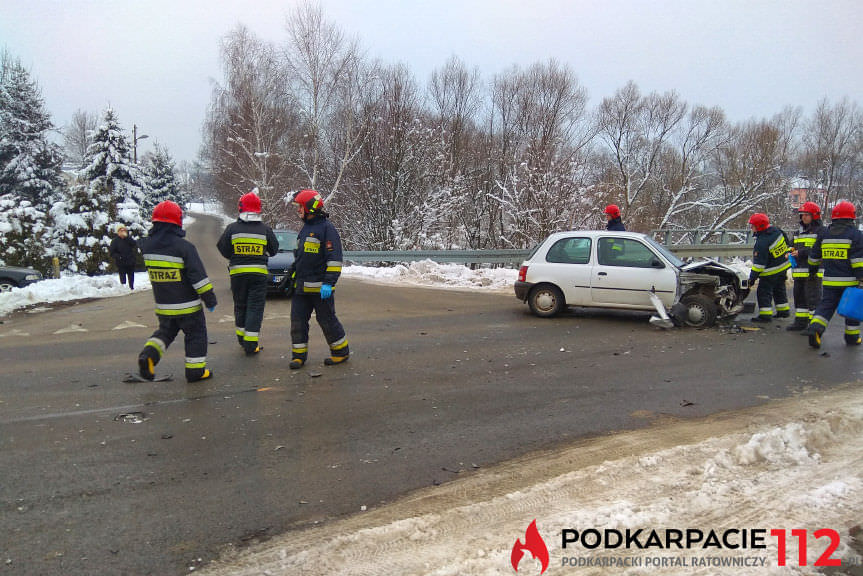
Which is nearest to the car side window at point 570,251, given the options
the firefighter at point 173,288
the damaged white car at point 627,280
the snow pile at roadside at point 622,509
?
the damaged white car at point 627,280

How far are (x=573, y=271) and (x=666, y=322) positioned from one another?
179 cm

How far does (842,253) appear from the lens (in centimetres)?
777

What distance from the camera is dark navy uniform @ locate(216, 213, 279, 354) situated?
24.2ft

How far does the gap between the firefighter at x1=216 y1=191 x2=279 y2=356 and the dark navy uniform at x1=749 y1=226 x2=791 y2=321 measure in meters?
7.91

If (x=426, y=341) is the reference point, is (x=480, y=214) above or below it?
above

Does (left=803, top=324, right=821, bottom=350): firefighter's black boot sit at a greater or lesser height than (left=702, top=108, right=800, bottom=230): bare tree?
lesser

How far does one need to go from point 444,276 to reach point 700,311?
8.41 meters

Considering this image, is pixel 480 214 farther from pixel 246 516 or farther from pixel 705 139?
pixel 246 516

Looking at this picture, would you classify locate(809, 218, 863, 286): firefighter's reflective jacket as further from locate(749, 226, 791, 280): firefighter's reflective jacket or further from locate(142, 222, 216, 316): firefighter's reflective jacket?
locate(142, 222, 216, 316): firefighter's reflective jacket

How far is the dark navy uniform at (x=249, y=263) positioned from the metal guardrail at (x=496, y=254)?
943 centimetres

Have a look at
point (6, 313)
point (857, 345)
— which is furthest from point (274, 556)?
point (6, 313)

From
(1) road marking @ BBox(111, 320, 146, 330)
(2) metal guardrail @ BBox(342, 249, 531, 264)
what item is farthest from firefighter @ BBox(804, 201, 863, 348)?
(1) road marking @ BBox(111, 320, 146, 330)

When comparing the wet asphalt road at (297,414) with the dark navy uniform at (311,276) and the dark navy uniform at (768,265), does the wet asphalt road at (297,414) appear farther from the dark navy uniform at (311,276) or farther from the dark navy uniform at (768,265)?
the dark navy uniform at (768,265)

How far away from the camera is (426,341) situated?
8.58 m
